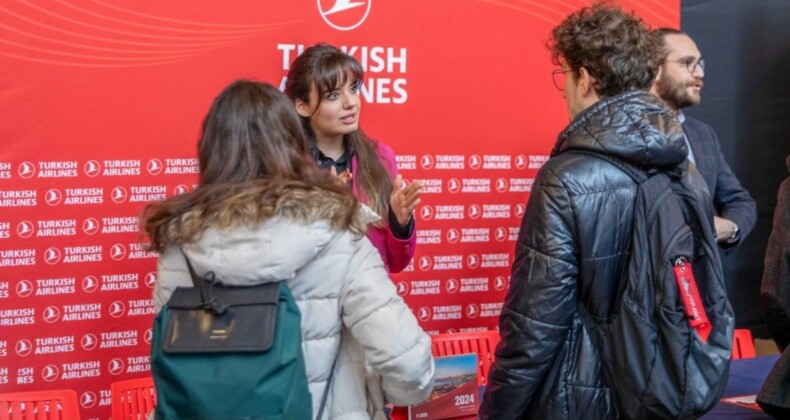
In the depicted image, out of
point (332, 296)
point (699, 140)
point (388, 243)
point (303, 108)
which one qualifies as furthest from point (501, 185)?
point (332, 296)

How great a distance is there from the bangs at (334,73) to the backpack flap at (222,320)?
1.12 meters

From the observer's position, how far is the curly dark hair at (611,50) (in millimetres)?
2221

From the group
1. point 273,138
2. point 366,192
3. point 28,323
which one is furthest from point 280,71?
point 273,138

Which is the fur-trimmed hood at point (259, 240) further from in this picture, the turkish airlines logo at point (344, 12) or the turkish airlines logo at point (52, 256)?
the turkish airlines logo at point (344, 12)

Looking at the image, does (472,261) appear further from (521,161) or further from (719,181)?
(719,181)

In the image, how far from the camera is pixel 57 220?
9.31ft

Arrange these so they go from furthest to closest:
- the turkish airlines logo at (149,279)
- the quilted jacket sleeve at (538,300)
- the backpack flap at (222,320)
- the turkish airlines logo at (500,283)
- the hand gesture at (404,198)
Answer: the turkish airlines logo at (500,283)
the turkish airlines logo at (149,279)
the hand gesture at (404,198)
the quilted jacket sleeve at (538,300)
the backpack flap at (222,320)

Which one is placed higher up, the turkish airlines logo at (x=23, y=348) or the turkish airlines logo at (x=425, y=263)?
the turkish airlines logo at (x=425, y=263)

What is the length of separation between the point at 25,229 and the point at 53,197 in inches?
4.9

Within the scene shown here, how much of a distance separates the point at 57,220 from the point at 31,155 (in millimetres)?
212

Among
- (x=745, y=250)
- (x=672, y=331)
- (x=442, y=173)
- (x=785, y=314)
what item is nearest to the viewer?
(x=672, y=331)

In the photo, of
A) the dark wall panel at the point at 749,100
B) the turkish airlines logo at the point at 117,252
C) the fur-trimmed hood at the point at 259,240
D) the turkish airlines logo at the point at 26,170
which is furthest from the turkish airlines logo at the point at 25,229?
the dark wall panel at the point at 749,100

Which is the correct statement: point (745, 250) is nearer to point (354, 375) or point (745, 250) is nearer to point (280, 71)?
point (280, 71)

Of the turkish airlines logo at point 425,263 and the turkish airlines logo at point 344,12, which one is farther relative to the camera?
the turkish airlines logo at point 425,263
